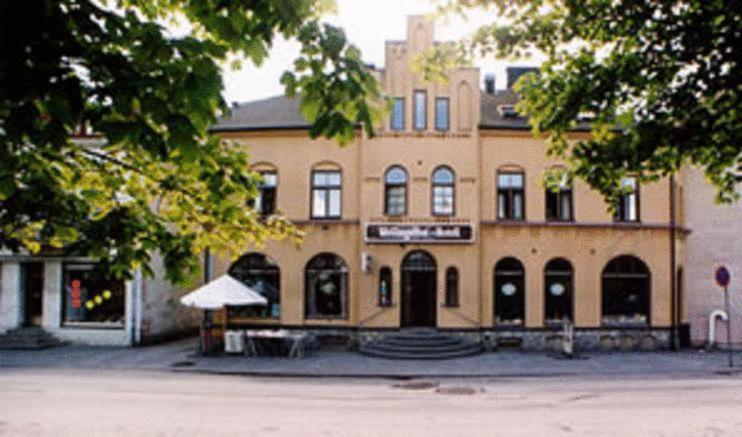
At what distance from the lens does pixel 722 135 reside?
7.36 meters

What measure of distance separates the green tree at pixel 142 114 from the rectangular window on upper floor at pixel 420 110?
17.5 meters

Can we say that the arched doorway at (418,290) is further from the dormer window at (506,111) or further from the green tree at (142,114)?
the green tree at (142,114)

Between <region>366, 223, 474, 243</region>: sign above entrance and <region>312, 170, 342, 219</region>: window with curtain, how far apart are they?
7.06 feet

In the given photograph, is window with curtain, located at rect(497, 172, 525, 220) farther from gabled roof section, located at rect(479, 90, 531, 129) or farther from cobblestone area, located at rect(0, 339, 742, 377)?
cobblestone area, located at rect(0, 339, 742, 377)

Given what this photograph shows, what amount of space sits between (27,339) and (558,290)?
21.4 metres

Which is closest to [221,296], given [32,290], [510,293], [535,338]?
[32,290]

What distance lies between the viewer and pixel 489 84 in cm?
3000

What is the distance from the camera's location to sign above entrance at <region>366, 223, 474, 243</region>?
895 inches

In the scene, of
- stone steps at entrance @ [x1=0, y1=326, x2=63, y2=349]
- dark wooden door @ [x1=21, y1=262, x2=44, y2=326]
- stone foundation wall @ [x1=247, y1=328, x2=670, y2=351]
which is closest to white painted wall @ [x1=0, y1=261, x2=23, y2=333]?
dark wooden door @ [x1=21, y1=262, x2=44, y2=326]

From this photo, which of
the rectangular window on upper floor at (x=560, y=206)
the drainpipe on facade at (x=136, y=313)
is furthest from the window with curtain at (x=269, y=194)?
the rectangular window on upper floor at (x=560, y=206)

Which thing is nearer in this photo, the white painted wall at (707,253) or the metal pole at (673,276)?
the metal pole at (673,276)

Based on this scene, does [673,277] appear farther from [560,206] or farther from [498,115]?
[498,115]

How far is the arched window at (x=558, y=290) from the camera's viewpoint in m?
23.3

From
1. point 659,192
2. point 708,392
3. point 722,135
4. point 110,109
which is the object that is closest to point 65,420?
point 110,109
